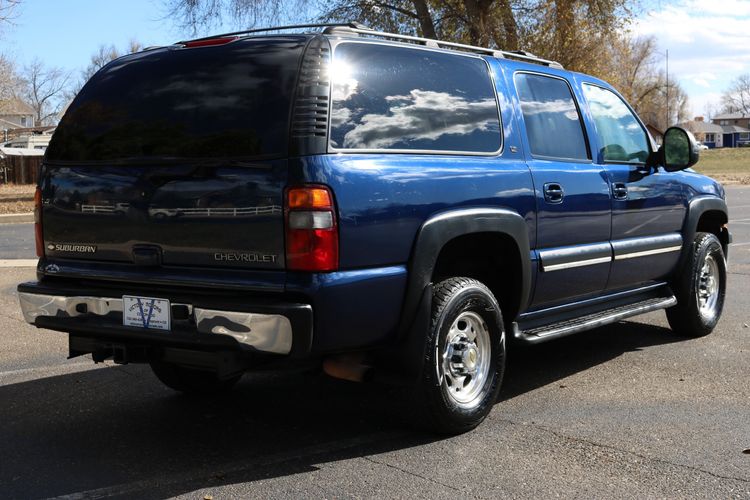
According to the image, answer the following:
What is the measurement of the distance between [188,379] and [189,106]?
73.2 inches

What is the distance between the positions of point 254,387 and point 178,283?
1722mm

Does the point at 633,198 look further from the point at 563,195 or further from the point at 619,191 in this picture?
the point at 563,195

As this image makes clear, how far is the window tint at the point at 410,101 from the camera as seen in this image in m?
4.29

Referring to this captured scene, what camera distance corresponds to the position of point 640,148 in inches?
259

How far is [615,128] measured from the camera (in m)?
6.42

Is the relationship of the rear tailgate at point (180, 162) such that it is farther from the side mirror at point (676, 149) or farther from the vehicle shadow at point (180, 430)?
the side mirror at point (676, 149)

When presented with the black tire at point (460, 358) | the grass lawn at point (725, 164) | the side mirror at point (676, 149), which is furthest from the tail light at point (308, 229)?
the grass lawn at point (725, 164)

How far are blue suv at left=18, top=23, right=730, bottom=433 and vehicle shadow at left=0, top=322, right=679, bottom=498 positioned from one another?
0.33 meters

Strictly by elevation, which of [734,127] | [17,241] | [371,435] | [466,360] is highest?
[734,127]

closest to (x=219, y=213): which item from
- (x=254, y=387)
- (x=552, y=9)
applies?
(x=254, y=387)

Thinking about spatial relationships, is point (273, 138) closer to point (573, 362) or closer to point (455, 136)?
point (455, 136)

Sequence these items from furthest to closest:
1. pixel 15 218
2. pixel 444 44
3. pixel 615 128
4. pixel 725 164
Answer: pixel 725 164 → pixel 15 218 → pixel 615 128 → pixel 444 44

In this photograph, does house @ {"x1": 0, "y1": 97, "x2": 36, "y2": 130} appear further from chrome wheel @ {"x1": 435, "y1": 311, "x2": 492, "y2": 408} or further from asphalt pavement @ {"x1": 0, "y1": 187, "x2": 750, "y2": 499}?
chrome wheel @ {"x1": 435, "y1": 311, "x2": 492, "y2": 408}

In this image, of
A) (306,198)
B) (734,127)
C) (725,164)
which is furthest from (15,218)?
(734,127)
